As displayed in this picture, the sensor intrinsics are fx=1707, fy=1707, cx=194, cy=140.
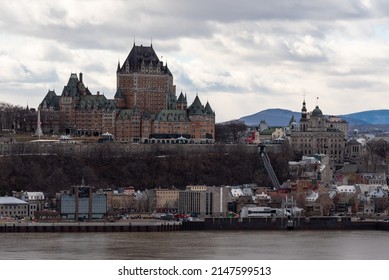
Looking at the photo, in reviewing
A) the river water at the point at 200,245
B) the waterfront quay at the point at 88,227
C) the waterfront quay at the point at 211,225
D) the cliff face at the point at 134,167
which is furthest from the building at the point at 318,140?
the river water at the point at 200,245

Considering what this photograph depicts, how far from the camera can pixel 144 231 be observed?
82.2 m

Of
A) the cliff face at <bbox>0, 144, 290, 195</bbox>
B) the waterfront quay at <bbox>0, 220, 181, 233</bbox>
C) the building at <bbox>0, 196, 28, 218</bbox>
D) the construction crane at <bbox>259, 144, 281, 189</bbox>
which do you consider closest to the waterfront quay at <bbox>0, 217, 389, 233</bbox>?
the waterfront quay at <bbox>0, 220, 181, 233</bbox>

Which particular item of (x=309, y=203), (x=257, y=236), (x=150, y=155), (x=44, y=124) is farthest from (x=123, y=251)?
(x=44, y=124)

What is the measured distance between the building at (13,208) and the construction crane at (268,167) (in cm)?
1979

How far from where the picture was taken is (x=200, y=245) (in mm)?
70125

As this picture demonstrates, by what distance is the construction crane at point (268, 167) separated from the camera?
355 feet

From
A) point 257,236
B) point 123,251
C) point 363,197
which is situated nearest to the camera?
point 123,251

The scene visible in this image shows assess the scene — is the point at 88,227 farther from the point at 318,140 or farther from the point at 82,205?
the point at 318,140

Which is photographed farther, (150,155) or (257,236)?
(150,155)

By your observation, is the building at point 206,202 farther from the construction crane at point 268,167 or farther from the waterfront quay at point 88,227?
the construction crane at point 268,167

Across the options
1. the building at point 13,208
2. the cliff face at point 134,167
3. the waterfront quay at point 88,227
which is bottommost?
the waterfront quay at point 88,227

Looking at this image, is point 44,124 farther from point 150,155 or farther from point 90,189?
point 90,189

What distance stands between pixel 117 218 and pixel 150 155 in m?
22.5
